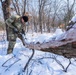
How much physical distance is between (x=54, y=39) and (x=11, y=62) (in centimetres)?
363

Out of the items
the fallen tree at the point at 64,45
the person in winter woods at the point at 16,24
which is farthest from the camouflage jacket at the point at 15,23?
the fallen tree at the point at 64,45

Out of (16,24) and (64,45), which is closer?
(64,45)

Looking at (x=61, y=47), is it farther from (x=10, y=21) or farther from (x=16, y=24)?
(x=16, y=24)

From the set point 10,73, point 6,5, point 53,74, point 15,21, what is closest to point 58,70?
point 53,74

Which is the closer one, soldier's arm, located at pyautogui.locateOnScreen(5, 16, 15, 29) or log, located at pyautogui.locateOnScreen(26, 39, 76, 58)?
log, located at pyautogui.locateOnScreen(26, 39, 76, 58)

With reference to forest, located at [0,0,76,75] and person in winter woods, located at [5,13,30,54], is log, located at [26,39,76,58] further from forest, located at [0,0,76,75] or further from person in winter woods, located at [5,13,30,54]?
person in winter woods, located at [5,13,30,54]

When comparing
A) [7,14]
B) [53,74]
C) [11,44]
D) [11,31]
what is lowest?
[53,74]

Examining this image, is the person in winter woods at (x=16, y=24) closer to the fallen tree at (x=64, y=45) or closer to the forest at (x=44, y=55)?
the forest at (x=44, y=55)

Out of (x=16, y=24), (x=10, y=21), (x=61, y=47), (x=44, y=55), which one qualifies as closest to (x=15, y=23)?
(x=16, y=24)

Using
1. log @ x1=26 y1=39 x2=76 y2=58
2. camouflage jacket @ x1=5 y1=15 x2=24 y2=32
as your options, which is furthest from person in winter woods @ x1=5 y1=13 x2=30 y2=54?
log @ x1=26 y1=39 x2=76 y2=58

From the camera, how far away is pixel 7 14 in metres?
9.78

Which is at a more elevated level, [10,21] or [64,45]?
[10,21]

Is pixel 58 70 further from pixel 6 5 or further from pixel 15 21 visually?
pixel 6 5

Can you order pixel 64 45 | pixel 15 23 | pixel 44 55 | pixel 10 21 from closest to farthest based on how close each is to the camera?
pixel 64 45, pixel 44 55, pixel 10 21, pixel 15 23
